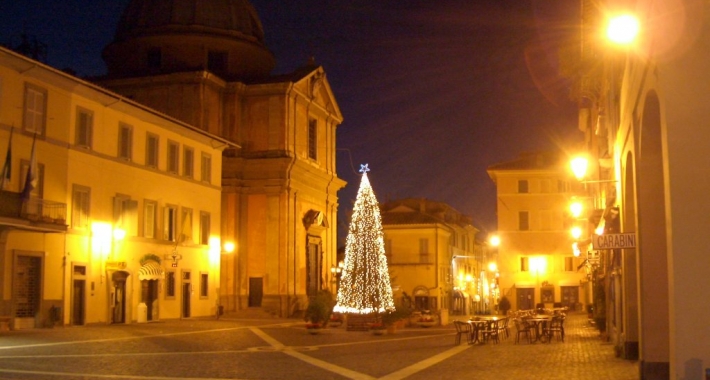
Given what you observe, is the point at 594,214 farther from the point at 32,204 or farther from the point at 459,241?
the point at 459,241

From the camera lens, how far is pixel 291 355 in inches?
877

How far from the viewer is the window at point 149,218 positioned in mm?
40812

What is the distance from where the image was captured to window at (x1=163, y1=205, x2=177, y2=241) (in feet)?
140

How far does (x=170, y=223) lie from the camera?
142 ft

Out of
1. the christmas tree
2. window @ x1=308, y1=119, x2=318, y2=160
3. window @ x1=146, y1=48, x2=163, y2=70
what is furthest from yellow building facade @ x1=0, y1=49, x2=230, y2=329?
window @ x1=308, y1=119, x2=318, y2=160

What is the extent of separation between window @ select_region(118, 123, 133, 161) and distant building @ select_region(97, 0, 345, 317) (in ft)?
36.3

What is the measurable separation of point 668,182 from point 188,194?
36.8m

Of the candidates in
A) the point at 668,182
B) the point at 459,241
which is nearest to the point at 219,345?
the point at 668,182

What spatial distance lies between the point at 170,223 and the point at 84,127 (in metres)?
8.47

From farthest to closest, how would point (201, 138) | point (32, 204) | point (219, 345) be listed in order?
1. point (201, 138)
2. point (32, 204)
3. point (219, 345)

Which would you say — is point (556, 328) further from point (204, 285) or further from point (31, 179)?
point (204, 285)

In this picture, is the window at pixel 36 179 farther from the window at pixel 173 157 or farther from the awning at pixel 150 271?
the window at pixel 173 157

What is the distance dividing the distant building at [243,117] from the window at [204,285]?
6.08 meters

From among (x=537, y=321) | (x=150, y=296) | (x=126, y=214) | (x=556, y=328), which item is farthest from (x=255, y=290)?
(x=537, y=321)
